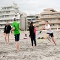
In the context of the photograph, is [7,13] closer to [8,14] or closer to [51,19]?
[8,14]

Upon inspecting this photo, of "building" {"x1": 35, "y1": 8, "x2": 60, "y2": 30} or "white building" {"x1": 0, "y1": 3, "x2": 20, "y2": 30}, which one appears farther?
"white building" {"x1": 0, "y1": 3, "x2": 20, "y2": 30}

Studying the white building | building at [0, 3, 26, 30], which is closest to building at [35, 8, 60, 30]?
building at [0, 3, 26, 30]

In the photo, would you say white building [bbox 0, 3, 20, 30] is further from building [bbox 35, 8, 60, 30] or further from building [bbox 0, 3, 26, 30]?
building [bbox 35, 8, 60, 30]

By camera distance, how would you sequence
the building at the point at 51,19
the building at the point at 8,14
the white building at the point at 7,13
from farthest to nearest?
the white building at the point at 7,13 < the building at the point at 8,14 < the building at the point at 51,19

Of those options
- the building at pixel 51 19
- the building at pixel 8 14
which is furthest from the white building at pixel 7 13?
the building at pixel 51 19

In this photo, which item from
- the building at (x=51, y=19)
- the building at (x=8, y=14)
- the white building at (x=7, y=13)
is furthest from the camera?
the white building at (x=7, y=13)

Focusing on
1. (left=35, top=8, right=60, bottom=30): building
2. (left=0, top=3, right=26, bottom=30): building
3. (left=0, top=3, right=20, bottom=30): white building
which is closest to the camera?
(left=35, top=8, right=60, bottom=30): building

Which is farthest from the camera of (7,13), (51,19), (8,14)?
(7,13)

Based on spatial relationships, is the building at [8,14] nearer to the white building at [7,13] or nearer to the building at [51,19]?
the white building at [7,13]

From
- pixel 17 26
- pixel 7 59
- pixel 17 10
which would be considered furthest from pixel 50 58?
pixel 17 10

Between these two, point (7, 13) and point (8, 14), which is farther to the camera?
point (7, 13)

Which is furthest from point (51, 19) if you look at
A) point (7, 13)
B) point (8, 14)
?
point (7, 13)

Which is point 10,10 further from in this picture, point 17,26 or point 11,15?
point 17,26

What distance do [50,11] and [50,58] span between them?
65.6 m
